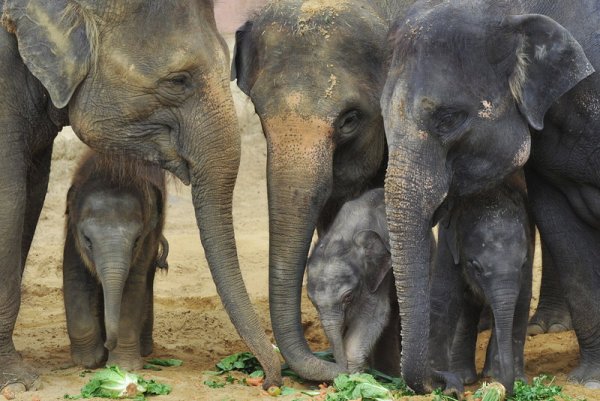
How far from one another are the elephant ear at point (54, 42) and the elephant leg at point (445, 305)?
1707 millimetres

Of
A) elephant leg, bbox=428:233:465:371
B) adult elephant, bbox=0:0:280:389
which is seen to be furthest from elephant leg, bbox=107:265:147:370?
elephant leg, bbox=428:233:465:371

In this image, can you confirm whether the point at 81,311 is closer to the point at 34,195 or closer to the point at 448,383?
the point at 34,195

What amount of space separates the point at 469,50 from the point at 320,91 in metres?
0.82

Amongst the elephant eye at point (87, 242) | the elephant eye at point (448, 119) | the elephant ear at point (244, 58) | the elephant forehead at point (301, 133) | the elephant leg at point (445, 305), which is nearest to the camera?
the elephant eye at point (448, 119)

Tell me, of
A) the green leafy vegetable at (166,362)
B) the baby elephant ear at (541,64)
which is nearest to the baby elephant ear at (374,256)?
the baby elephant ear at (541,64)

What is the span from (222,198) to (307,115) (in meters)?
0.56

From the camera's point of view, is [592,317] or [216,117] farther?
[592,317]

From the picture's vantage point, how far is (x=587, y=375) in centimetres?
649

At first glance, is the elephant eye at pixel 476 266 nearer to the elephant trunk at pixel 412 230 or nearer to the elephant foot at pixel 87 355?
the elephant trunk at pixel 412 230

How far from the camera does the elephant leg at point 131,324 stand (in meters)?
6.78

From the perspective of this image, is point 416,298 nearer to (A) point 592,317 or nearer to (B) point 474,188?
(B) point 474,188

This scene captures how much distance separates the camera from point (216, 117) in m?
6.11

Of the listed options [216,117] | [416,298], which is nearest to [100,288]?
[216,117]

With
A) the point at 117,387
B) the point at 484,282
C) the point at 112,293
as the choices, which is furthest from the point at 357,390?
the point at 112,293
